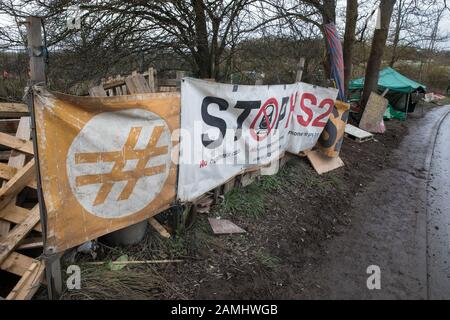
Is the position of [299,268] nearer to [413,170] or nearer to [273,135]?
[273,135]

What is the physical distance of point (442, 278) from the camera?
3.49m

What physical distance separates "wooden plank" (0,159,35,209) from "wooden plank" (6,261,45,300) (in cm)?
65

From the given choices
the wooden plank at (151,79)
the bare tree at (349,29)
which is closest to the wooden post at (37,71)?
the wooden plank at (151,79)

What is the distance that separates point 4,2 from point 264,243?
514cm

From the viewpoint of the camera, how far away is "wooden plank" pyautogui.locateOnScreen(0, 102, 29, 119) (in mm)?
3584

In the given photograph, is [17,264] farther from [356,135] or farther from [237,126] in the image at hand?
[356,135]

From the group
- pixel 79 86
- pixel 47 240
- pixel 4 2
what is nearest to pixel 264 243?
pixel 47 240

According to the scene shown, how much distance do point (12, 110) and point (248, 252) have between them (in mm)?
3096

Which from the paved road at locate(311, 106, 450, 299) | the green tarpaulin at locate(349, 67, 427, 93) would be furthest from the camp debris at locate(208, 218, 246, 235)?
the green tarpaulin at locate(349, 67, 427, 93)

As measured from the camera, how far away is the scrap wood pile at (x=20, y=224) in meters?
2.51

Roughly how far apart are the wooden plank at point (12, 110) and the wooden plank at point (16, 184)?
1.11 meters

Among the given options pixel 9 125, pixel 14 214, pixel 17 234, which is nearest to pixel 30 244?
pixel 17 234
